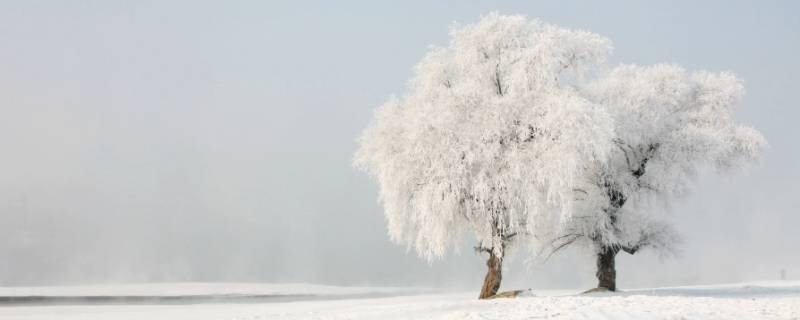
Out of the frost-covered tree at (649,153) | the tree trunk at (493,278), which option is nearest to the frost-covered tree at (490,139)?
the tree trunk at (493,278)

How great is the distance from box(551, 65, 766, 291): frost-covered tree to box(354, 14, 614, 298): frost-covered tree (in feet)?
14.6

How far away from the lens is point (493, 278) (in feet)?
86.3

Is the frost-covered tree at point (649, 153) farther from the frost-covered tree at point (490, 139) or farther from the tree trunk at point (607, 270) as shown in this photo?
the frost-covered tree at point (490, 139)

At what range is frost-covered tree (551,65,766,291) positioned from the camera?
30.1m

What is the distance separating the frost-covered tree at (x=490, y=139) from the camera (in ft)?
79.6

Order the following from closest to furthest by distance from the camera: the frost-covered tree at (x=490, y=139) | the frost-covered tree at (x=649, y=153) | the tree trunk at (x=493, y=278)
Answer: the frost-covered tree at (x=490, y=139) → the tree trunk at (x=493, y=278) → the frost-covered tree at (x=649, y=153)

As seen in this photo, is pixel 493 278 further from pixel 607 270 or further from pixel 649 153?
pixel 649 153

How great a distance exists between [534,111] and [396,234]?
6385 millimetres

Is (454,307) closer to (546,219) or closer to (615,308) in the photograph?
(615,308)

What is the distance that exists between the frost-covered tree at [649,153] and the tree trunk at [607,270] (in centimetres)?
4

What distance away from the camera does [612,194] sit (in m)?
30.6

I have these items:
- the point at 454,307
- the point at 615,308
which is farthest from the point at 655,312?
the point at 454,307

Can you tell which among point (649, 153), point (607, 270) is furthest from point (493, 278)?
point (649, 153)

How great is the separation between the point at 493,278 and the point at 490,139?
4992 mm
